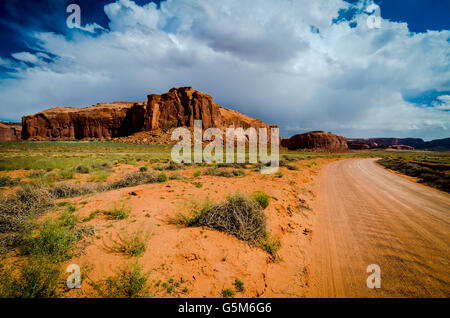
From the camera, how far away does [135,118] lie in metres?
81.9

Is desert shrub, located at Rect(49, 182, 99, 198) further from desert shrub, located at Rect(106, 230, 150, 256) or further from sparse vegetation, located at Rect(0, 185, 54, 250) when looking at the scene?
desert shrub, located at Rect(106, 230, 150, 256)

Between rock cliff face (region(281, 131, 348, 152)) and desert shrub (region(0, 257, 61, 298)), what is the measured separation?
112 metres

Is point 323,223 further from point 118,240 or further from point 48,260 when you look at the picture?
point 48,260

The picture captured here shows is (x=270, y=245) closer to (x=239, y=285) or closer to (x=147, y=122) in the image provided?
(x=239, y=285)

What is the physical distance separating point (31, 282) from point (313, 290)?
4462 millimetres

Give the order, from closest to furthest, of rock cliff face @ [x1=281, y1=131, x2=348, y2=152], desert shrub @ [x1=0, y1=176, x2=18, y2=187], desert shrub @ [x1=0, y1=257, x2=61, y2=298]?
desert shrub @ [x1=0, y1=257, x2=61, y2=298], desert shrub @ [x1=0, y1=176, x2=18, y2=187], rock cliff face @ [x1=281, y1=131, x2=348, y2=152]

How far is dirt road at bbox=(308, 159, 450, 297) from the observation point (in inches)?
121

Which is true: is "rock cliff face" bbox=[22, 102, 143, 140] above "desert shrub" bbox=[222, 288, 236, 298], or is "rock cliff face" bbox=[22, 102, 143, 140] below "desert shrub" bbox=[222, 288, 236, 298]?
above

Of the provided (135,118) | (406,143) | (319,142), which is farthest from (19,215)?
(406,143)

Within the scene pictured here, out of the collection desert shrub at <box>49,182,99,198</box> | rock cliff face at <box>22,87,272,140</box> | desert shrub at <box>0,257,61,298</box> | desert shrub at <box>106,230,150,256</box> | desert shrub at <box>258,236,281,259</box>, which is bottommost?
desert shrub at <box>258,236,281,259</box>

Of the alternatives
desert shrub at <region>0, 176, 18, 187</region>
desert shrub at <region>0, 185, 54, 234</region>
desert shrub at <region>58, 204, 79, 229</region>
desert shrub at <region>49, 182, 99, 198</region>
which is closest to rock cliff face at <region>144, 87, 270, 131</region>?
desert shrub at <region>0, 176, 18, 187</region>

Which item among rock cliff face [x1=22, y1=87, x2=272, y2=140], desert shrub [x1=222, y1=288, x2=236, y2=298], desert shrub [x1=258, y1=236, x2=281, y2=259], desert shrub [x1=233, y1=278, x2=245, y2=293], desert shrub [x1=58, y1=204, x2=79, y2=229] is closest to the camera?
desert shrub [x1=222, y1=288, x2=236, y2=298]

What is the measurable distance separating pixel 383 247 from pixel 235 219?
12.3 ft
